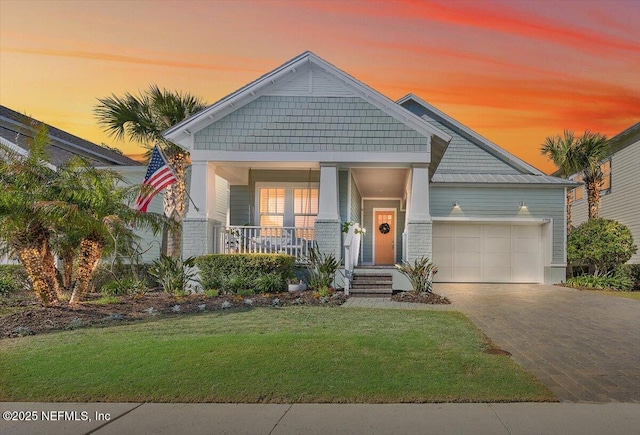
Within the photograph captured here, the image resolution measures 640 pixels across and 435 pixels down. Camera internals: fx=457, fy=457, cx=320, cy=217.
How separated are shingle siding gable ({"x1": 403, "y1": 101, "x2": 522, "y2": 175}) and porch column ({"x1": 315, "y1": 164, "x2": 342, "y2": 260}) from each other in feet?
28.2

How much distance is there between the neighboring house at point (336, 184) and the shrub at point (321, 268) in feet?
1.19

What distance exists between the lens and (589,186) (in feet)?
75.5

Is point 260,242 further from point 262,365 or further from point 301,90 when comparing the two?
point 262,365

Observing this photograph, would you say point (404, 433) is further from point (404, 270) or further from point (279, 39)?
point (279, 39)

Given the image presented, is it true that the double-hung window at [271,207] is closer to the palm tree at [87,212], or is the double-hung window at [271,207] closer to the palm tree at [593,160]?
the palm tree at [87,212]

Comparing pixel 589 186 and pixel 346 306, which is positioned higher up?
pixel 589 186

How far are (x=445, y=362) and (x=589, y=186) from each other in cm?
2134

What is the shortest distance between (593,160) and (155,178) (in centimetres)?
2064

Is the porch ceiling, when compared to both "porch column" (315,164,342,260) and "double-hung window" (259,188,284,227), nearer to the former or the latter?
"porch column" (315,164,342,260)

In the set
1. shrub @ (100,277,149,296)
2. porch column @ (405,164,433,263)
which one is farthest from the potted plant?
shrub @ (100,277,149,296)

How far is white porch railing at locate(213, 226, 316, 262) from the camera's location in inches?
561

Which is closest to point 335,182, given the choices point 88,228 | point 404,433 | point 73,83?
point 88,228

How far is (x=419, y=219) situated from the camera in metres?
13.6

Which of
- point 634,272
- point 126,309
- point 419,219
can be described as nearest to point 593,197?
point 634,272
